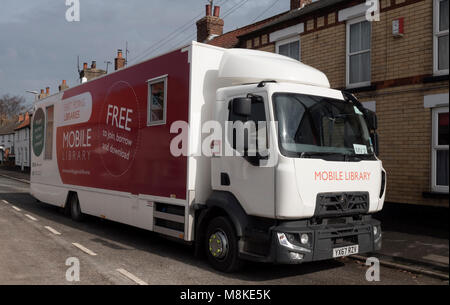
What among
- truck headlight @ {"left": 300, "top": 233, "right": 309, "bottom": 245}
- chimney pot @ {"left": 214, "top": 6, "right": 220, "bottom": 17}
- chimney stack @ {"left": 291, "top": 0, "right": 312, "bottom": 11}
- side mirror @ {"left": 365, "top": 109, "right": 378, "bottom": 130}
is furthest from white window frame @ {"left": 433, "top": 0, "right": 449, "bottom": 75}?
chimney pot @ {"left": 214, "top": 6, "right": 220, "bottom": 17}

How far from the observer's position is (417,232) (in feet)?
29.2

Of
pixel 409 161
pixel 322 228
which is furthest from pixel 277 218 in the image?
pixel 409 161

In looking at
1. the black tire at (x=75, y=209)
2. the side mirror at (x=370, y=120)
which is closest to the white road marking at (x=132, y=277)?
the side mirror at (x=370, y=120)

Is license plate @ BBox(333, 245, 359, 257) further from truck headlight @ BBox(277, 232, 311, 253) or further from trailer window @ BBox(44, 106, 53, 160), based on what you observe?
trailer window @ BBox(44, 106, 53, 160)

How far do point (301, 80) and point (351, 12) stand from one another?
5.93 meters

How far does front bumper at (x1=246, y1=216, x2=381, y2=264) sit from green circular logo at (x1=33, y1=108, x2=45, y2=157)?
399 inches

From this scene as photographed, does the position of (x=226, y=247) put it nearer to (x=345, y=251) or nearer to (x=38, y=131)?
(x=345, y=251)

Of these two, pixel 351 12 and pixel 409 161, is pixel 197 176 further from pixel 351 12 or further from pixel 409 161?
pixel 351 12

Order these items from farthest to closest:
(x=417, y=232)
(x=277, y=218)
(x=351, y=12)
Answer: (x=351, y=12)
(x=417, y=232)
(x=277, y=218)

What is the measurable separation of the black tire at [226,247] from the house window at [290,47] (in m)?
8.45

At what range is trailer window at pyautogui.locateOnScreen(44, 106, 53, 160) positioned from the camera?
1273 centimetres

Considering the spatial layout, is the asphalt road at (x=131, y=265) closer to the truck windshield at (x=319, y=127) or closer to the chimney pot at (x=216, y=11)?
the truck windshield at (x=319, y=127)

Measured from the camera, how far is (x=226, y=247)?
20.6 ft

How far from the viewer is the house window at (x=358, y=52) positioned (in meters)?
11.3
